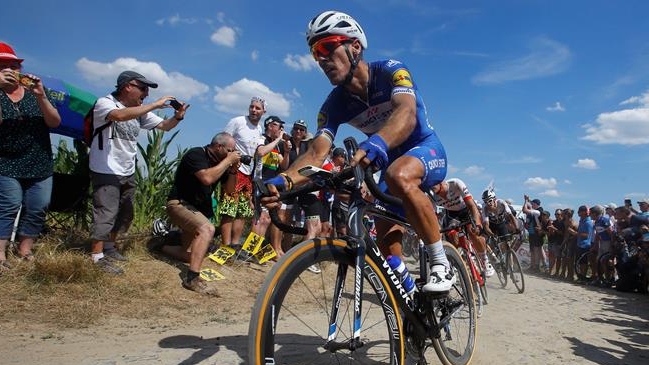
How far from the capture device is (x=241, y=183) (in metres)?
6.91

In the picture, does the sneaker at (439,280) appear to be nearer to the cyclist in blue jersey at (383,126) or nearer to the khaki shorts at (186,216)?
the cyclist in blue jersey at (383,126)

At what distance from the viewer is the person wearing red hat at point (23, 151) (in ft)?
15.0

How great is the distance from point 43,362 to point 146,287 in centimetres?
205

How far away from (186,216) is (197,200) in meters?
0.33

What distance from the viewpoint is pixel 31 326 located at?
3.96m

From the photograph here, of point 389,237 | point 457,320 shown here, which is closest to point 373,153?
point 389,237

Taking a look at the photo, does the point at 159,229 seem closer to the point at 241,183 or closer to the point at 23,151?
the point at 241,183

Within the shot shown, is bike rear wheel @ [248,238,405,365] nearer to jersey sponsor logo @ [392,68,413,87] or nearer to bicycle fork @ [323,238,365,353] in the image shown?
bicycle fork @ [323,238,365,353]

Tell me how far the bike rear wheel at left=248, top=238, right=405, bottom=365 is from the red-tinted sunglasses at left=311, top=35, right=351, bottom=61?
1.47 m

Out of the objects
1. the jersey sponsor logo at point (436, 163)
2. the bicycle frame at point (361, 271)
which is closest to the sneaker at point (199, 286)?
the bicycle frame at point (361, 271)

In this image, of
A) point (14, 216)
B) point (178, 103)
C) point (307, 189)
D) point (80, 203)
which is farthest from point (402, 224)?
point (80, 203)

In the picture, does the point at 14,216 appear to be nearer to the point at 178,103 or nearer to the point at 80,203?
the point at 80,203

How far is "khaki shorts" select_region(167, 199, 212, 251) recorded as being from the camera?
18.3 ft

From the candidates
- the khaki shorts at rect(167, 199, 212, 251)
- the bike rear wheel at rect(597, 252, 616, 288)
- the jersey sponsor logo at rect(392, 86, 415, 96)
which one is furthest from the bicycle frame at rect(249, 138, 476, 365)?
the bike rear wheel at rect(597, 252, 616, 288)
